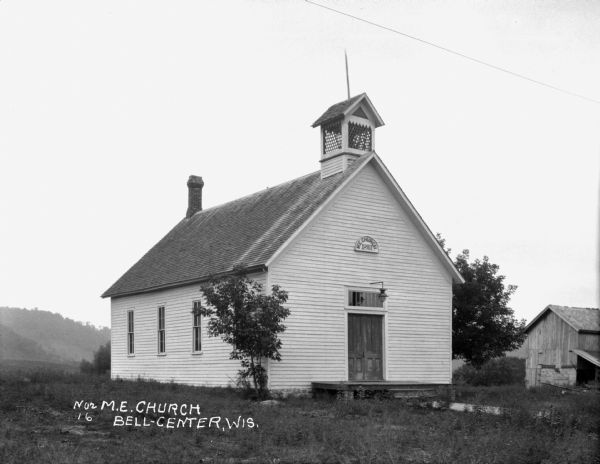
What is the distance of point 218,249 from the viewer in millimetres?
27062

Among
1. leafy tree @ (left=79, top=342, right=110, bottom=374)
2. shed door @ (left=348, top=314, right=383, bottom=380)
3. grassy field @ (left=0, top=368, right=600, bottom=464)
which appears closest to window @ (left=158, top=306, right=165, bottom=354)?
shed door @ (left=348, top=314, right=383, bottom=380)

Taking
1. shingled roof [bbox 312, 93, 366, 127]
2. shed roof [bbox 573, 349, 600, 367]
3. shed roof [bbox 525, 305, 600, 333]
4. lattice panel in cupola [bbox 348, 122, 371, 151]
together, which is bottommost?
shed roof [bbox 573, 349, 600, 367]

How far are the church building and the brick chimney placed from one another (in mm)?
6614

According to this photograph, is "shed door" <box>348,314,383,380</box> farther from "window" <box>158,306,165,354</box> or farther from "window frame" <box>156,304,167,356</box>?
"window" <box>158,306,165,354</box>

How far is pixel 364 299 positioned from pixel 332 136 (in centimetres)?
554

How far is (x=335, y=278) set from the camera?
24234 millimetres

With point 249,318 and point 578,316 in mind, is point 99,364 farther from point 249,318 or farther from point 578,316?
point 249,318

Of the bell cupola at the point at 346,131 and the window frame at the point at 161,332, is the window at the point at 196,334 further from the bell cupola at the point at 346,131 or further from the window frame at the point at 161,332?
the bell cupola at the point at 346,131

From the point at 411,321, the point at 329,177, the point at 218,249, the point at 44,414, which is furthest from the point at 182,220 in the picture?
the point at 44,414

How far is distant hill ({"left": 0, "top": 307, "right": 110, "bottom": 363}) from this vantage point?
9688cm

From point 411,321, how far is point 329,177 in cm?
533

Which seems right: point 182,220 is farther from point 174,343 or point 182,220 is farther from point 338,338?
point 338,338

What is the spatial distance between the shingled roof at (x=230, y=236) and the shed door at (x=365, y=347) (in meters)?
3.55

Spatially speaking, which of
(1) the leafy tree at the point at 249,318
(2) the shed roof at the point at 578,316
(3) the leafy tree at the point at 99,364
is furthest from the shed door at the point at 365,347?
(3) the leafy tree at the point at 99,364
